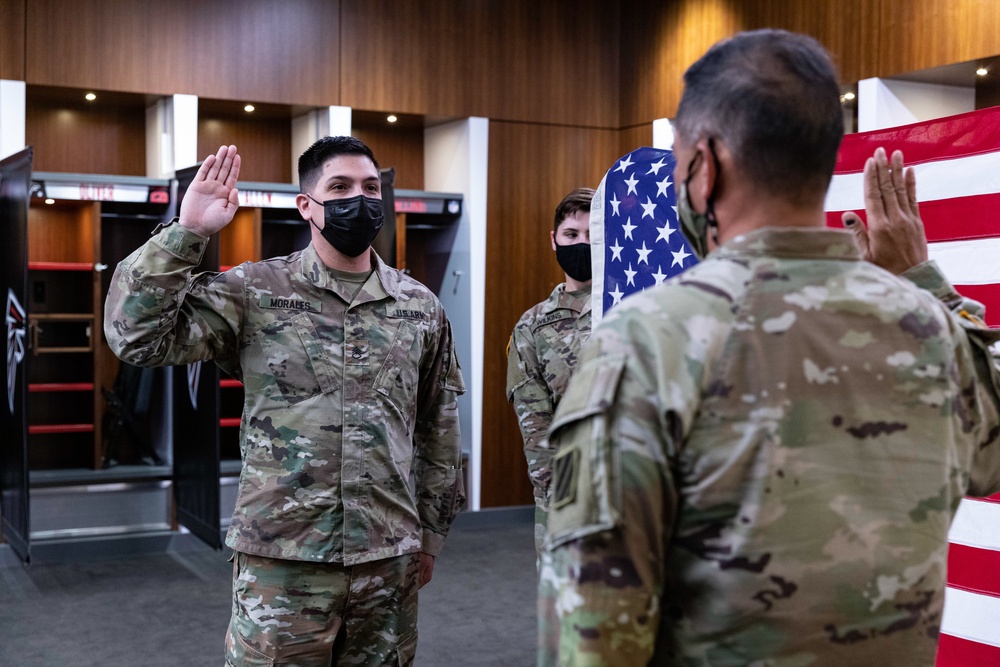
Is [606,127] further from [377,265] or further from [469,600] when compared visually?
[377,265]

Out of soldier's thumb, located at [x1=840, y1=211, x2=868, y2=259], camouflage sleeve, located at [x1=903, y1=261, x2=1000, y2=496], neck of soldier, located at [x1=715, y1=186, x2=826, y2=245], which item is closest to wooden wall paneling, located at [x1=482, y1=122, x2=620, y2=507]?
soldier's thumb, located at [x1=840, y1=211, x2=868, y2=259]

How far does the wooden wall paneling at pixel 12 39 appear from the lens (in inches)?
259

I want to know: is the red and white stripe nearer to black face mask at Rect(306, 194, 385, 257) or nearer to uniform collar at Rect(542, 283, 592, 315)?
black face mask at Rect(306, 194, 385, 257)

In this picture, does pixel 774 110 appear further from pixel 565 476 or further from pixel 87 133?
pixel 87 133

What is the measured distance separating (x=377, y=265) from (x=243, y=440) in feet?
1.92

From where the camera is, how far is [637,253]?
10.2ft

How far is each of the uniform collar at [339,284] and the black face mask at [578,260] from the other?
5.23 feet

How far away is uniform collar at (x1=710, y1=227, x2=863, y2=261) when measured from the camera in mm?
1199

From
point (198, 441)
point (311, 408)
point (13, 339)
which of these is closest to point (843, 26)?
point (198, 441)

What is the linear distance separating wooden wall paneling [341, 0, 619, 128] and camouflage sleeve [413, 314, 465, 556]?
510 cm

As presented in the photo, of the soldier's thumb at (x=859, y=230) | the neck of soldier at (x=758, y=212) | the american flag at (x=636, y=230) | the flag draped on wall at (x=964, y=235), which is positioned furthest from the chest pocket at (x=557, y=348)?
the neck of soldier at (x=758, y=212)

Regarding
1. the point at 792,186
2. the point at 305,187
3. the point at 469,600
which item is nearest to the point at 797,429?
the point at 792,186

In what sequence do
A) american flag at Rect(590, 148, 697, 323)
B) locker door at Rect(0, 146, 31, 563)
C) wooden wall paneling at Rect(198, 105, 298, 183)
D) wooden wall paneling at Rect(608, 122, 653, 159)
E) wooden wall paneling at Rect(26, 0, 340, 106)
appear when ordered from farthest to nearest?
wooden wall paneling at Rect(608, 122, 653, 159)
wooden wall paneling at Rect(198, 105, 298, 183)
wooden wall paneling at Rect(26, 0, 340, 106)
locker door at Rect(0, 146, 31, 563)
american flag at Rect(590, 148, 697, 323)

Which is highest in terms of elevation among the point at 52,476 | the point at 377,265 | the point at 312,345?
the point at 377,265
